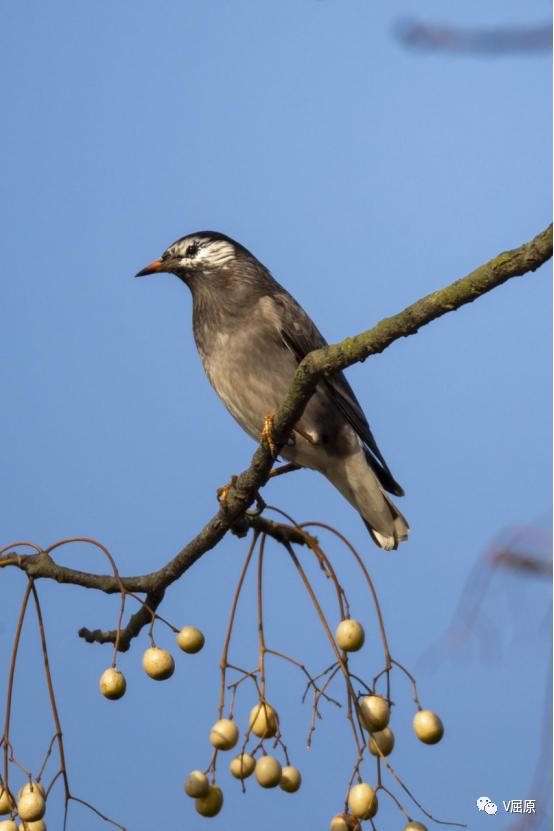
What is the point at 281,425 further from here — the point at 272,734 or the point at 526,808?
the point at 526,808

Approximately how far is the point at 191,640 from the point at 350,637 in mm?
Answer: 511

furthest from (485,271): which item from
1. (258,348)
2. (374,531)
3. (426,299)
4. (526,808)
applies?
(374,531)

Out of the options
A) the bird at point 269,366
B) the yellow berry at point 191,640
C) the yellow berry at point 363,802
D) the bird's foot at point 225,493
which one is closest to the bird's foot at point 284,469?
the bird at point 269,366

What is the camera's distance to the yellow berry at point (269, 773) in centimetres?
266

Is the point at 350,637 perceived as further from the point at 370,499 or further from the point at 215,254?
the point at 215,254

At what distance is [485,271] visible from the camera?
8.57 feet

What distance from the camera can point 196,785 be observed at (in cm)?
269

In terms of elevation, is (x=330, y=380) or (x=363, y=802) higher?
(x=330, y=380)

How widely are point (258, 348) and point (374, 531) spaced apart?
1156 mm

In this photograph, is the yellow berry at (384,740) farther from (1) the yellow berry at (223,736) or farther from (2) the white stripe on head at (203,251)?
(2) the white stripe on head at (203,251)

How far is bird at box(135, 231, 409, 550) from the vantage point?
5020mm

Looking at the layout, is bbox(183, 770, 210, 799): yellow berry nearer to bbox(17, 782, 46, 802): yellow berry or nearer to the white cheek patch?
bbox(17, 782, 46, 802): yellow berry

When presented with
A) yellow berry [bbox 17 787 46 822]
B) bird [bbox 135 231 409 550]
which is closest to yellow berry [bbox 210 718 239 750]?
yellow berry [bbox 17 787 46 822]

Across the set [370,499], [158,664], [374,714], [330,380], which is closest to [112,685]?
[158,664]
